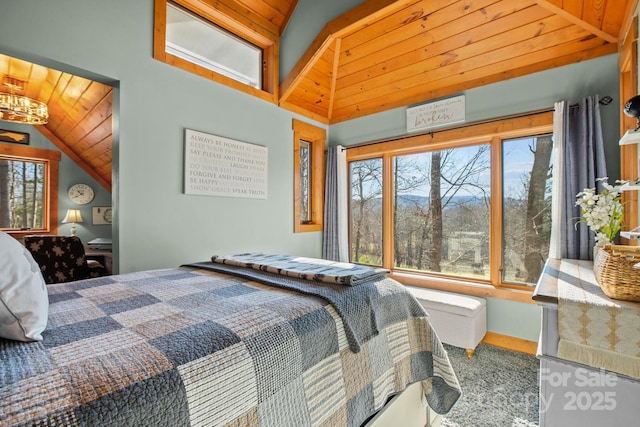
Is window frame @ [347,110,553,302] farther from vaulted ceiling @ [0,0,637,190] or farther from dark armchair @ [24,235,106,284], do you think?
dark armchair @ [24,235,106,284]

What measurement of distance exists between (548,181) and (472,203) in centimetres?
63

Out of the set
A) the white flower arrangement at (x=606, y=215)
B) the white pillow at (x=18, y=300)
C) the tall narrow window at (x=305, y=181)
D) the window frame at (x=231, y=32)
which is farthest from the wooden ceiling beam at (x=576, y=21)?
the white pillow at (x=18, y=300)

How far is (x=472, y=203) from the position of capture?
9.80 ft

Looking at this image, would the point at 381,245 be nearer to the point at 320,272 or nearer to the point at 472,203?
the point at 472,203

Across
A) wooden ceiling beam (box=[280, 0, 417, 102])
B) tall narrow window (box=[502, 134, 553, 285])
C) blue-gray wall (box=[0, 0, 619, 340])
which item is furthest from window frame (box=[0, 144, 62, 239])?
tall narrow window (box=[502, 134, 553, 285])

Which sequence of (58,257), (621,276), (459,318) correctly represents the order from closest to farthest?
(621,276), (459,318), (58,257)

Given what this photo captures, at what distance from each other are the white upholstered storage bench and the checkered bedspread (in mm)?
1131

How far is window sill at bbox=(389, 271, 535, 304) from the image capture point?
2.60 m

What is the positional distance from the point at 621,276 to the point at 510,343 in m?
1.85

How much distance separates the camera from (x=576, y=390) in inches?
44.1

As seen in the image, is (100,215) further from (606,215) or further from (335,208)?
(606,215)

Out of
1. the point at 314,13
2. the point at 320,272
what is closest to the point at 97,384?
the point at 320,272

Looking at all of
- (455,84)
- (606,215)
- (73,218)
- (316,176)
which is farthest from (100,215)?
(606,215)

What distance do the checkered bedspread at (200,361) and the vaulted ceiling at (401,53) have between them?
2.41 metres
